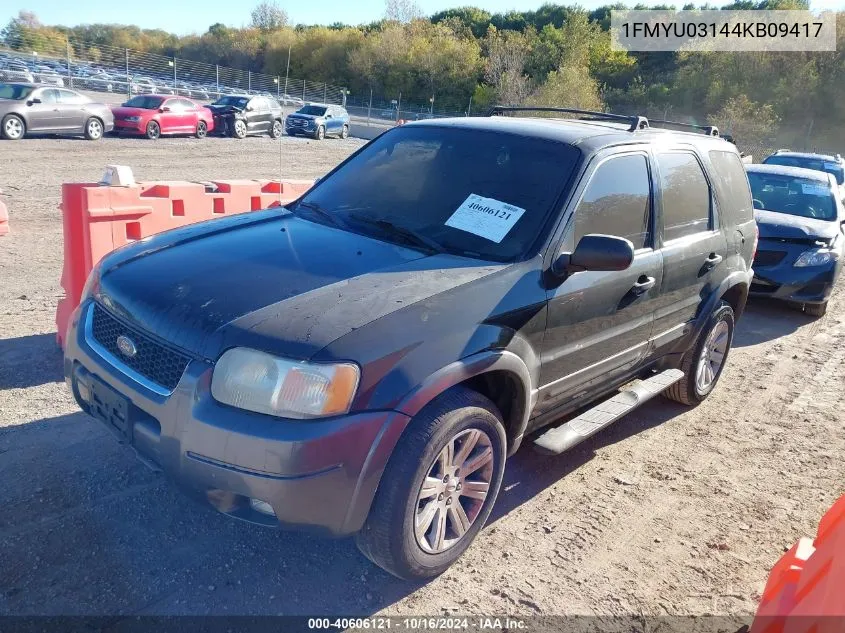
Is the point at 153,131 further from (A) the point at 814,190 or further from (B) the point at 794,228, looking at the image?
(B) the point at 794,228

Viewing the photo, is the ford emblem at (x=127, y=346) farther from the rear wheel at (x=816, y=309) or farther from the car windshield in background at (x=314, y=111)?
the car windshield in background at (x=314, y=111)

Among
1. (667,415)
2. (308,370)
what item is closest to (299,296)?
(308,370)

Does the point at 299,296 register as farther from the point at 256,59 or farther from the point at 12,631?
the point at 256,59

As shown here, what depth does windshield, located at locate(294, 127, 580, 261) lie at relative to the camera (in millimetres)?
3490

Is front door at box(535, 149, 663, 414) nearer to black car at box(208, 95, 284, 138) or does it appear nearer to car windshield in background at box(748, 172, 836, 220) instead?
car windshield in background at box(748, 172, 836, 220)

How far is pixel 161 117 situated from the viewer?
72.8 feet

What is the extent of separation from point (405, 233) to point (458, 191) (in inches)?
16.2

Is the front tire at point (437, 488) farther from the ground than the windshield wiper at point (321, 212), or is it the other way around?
the windshield wiper at point (321, 212)

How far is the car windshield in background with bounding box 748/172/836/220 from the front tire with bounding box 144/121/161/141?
18479 millimetres

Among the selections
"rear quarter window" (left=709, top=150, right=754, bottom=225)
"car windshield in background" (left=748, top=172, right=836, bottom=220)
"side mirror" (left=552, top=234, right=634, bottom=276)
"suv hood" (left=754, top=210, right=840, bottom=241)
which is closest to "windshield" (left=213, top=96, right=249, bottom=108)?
"car windshield in background" (left=748, top=172, right=836, bottom=220)

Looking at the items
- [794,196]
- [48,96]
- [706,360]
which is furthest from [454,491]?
[48,96]

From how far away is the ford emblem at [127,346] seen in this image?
9.44ft

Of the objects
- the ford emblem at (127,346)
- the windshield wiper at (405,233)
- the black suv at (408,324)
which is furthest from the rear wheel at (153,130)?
the ford emblem at (127,346)

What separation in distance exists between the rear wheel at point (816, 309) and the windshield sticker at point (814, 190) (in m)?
1.78
